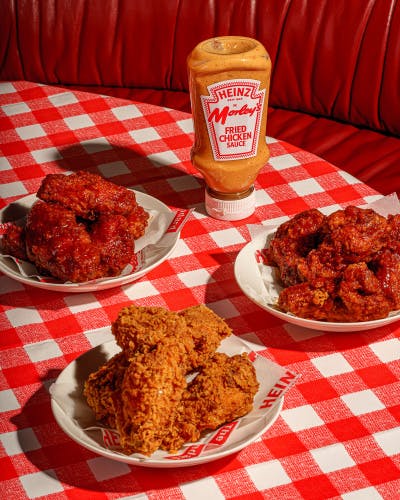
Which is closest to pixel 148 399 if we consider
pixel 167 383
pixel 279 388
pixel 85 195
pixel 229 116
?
pixel 167 383

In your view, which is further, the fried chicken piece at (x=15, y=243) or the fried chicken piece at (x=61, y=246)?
the fried chicken piece at (x=15, y=243)

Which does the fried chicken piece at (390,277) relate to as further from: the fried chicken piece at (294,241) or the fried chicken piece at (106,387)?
the fried chicken piece at (106,387)

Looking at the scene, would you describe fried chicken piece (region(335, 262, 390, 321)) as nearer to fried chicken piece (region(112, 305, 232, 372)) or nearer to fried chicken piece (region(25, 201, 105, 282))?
fried chicken piece (region(112, 305, 232, 372))

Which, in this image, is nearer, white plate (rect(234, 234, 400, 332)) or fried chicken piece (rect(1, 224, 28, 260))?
white plate (rect(234, 234, 400, 332))

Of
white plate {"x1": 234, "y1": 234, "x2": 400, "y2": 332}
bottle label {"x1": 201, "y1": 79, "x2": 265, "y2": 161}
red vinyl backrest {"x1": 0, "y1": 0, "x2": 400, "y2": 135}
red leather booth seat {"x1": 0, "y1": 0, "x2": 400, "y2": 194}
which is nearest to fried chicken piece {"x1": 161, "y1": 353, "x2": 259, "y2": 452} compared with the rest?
white plate {"x1": 234, "y1": 234, "x2": 400, "y2": 332}

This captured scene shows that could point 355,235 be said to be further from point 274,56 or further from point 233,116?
point 274,56

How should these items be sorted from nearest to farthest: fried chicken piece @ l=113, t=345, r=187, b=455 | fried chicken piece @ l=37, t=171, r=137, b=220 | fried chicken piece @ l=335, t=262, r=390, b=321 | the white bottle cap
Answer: fried chicken piece @ l=113, t=345, r=187, b=455 → fried chicken piece @ l=335, t=262, r=390, b=321 → fried chicken piece @ l=37, t=171, r=137, b=220 → the white bottle cap

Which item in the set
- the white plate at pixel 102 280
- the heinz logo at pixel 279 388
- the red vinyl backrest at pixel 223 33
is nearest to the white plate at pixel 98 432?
the heinz logo at pixel 279 388

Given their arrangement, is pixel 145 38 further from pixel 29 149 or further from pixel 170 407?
pixel 170 407
